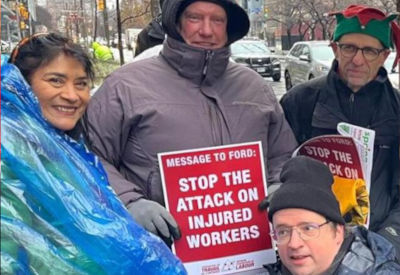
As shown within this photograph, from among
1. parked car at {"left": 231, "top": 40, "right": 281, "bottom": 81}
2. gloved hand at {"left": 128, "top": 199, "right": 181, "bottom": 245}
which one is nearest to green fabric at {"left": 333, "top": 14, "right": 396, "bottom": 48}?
gloved hand at {"left": 128, "top": 199, "right": 181, "bottom": 245}

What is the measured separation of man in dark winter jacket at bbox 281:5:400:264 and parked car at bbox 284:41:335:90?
1163 cm

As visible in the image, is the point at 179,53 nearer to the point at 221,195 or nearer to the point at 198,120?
the point at 198,120

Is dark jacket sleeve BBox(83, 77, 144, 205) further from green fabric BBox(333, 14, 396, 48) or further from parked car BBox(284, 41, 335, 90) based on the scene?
parked car BBox(284, 41, 335, 90)

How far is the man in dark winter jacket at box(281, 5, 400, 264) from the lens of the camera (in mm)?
2521

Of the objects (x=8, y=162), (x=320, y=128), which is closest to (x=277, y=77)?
(x=320, y=128)

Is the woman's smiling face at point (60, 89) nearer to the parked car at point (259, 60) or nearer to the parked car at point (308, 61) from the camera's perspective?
the parked car at point (308, 61)

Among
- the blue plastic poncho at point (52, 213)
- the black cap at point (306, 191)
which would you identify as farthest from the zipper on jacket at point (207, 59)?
the blue plastic poncho at point (52, 213)

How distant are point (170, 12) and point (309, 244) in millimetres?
1028

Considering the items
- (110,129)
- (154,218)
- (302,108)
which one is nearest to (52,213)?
(154,218)

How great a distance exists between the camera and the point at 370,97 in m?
2.59

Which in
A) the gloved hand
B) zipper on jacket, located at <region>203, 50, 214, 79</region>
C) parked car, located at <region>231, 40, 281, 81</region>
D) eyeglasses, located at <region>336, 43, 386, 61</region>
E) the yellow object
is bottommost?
parked car, located at <region>231, 40, 281, 81</region>

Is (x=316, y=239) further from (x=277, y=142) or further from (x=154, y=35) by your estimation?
(x=154, y=35)

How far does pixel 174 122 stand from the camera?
2184 millimetres

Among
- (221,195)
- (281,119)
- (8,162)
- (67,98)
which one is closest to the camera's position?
(8,162)
